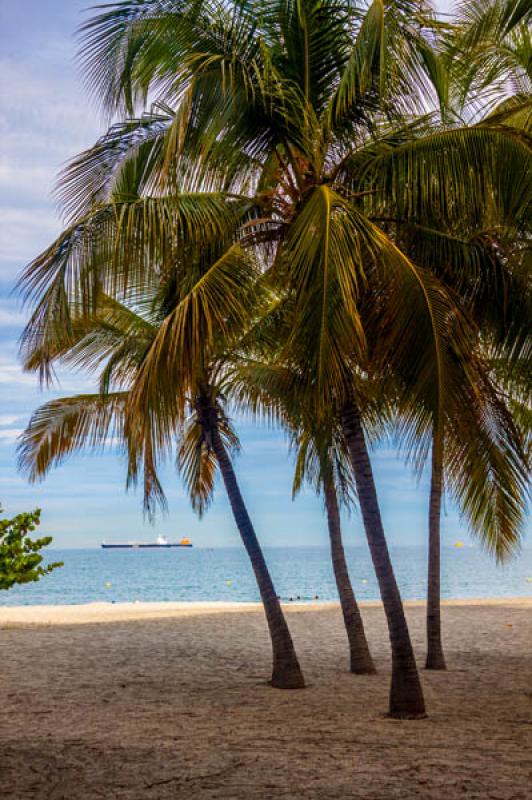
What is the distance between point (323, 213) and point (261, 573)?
4579 millimetres

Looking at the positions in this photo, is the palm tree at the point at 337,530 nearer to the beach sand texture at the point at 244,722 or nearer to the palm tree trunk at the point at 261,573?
the beach sand texture at the point at 244,722

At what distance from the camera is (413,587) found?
50375 millimetres

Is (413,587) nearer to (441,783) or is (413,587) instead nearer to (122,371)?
(122,371)

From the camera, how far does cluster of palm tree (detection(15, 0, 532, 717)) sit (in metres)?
7.16

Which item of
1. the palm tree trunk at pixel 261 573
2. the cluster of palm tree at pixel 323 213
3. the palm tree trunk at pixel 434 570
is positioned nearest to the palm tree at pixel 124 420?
the palm tree trunk at pixel 261 573

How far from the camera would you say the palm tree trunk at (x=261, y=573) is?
9.95 meters

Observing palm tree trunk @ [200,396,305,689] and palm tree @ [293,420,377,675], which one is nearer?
palm tree trunk @ [200,396,305,689]

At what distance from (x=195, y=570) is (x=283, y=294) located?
70292mm

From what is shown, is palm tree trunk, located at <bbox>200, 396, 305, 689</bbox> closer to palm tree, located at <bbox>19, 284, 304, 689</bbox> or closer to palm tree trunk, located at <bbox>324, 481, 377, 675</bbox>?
palm tree, located at <bbox>19, 284, 304, 689</bbox>

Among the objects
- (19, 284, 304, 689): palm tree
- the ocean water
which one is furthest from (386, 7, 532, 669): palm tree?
the ocean water

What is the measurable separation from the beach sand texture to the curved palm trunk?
0.78 ft

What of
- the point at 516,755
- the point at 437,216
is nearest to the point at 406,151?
the point at 437,216

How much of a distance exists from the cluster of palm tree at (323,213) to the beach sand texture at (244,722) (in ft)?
3.78

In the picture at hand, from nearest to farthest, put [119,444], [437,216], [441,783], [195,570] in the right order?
[441,783], [437,216], [119,444], [195,570]
